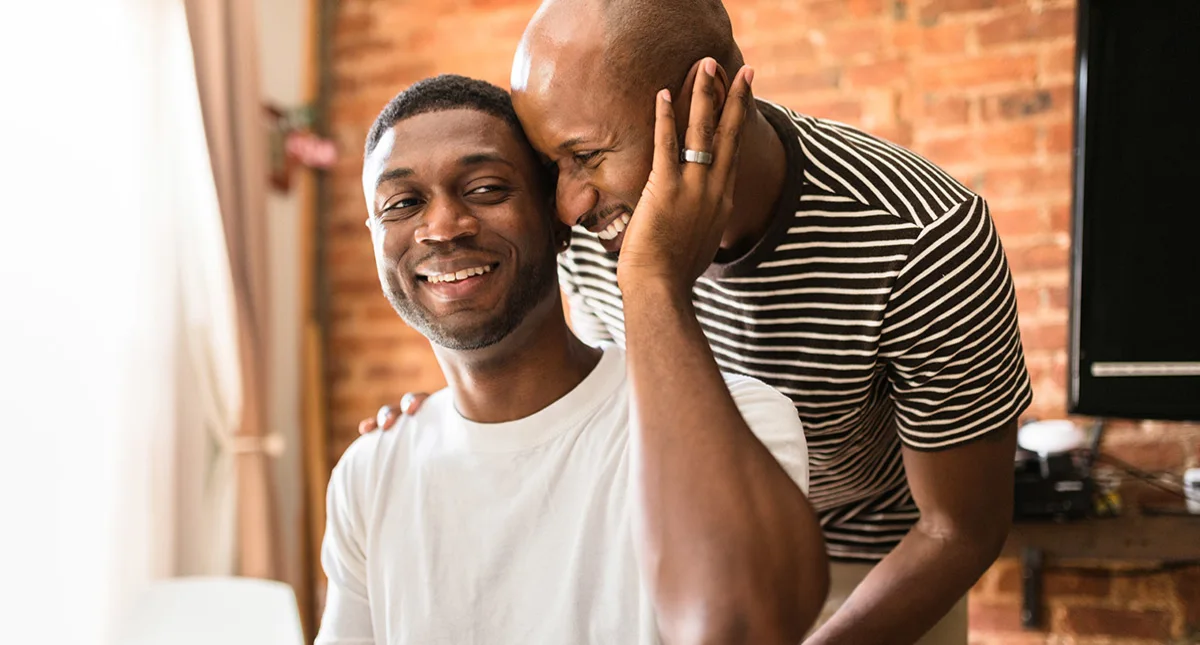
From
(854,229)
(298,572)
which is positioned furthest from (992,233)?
(298,572)

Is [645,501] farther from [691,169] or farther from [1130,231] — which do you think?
[1130,231]

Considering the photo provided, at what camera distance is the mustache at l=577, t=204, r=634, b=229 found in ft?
4.36

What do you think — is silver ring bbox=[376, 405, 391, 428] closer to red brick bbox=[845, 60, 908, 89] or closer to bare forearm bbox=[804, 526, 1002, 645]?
bare forearm bbox=[804, 526, 1002, 645]

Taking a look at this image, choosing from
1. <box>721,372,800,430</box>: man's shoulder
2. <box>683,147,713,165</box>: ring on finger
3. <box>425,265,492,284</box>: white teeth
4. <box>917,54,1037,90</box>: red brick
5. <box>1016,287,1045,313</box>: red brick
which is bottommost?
<box>721,372,800,430</box>: man's shoulder

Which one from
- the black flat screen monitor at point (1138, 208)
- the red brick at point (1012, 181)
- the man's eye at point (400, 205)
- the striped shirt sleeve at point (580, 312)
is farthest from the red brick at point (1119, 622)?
the man's eye at point (400, 205)

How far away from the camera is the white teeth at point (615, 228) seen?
1.33m

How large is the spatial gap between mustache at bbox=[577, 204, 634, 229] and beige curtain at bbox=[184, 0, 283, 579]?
1893 mm

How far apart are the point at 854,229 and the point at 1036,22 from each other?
1603 mm

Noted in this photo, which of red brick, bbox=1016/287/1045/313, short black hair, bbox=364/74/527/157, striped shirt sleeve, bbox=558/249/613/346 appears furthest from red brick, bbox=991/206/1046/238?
short black hair, bbox=364/74/527/157

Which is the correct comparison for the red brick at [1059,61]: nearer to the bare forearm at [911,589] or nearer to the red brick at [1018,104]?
the red brick at [1018,104]

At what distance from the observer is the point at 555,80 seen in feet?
4.20

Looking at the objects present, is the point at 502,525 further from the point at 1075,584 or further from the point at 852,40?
the point at 852,40

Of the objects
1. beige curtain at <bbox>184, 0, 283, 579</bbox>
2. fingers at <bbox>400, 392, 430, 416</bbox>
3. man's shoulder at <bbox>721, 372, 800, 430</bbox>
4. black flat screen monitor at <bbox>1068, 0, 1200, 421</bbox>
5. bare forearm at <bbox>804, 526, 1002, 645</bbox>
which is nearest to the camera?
man's shoulder at <bbox>721, 372, 800, 430</bbox>

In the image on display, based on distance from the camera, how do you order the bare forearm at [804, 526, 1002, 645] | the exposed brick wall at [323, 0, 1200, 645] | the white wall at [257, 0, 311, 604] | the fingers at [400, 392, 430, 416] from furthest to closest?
the white wall at [257, 0, 311, 604] < the exposed brick wall at [323, 0, 1200, 645] < the fingers at [400, 392, 430, 416] < the bare forearm at [804, 526, 1002, 645]
